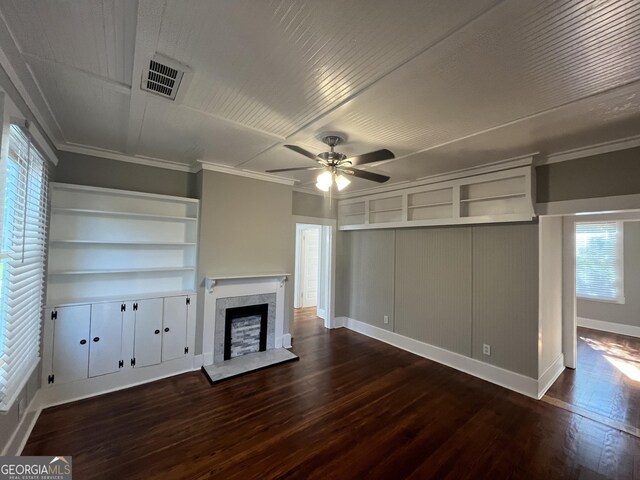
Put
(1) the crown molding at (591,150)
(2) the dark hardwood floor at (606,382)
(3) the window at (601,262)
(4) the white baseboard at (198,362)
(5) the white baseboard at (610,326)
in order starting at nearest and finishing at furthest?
(1) the crown molding at (591,150) → (2) the dark hardwood floor at (606,382) → (4) the white baseboard at (198,362) → (5) the white baseboard at (610,326) → (3) the window at (601,262)

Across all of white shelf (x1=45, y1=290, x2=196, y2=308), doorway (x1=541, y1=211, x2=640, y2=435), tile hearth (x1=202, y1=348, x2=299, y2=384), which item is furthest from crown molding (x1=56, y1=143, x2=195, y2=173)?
doorway (x1=541, y1=211, x2=640, y2=435)

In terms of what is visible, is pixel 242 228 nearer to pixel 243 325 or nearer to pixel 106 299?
pixel 243 325

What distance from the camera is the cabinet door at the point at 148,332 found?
124 inches

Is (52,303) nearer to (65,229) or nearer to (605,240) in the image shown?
→ (65,229)

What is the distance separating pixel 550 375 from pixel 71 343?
553cm

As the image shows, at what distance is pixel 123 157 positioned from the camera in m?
3.34

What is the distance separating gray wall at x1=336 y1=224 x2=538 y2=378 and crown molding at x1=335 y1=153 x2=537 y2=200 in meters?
0.71

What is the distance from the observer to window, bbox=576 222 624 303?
17.2 ft

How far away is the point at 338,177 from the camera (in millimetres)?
2625

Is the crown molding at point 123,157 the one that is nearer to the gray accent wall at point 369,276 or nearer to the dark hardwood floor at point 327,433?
the dark hardwood floor at point 327,433

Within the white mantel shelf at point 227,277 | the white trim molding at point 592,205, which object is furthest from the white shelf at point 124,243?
the white trim molding at point 592,205

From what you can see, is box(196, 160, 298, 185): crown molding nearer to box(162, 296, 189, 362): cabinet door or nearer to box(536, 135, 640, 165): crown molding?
box(162, 296, 189, 362): cabinet door

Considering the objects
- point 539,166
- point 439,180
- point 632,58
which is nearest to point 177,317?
point 439,180

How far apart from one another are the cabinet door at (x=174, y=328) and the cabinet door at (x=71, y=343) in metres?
0.72
